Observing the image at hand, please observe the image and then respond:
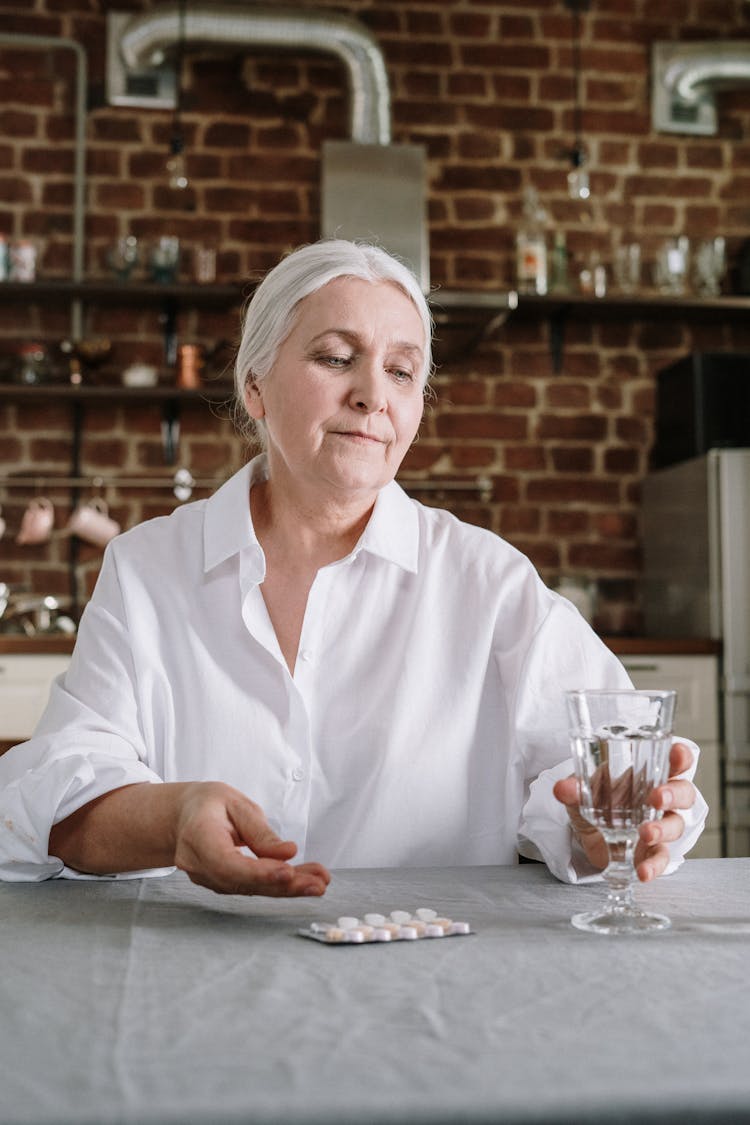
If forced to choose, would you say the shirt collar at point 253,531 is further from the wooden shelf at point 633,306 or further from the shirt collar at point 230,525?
the wooden shelf at point 633,306

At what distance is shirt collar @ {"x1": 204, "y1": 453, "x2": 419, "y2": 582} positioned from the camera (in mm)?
1451

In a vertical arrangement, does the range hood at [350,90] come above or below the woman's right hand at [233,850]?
above

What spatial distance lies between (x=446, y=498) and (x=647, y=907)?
3.23m

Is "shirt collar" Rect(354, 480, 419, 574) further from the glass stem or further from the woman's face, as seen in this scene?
the glass stem

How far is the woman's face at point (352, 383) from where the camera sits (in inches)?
56.8

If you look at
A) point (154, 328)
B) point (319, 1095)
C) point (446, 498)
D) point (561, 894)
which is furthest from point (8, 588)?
point (319, 1095)

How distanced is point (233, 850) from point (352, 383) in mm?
713

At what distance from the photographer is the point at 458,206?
4.17m

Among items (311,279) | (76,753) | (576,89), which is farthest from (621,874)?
(576,89)

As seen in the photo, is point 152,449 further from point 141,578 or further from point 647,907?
point 647,907

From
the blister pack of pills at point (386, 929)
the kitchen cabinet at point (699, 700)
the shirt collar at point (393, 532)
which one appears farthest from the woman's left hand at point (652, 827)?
the kitchen cabinet at point (699, 700)

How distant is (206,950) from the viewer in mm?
772

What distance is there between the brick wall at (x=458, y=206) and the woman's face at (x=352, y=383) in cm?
255

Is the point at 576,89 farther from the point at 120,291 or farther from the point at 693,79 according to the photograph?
the point at 120,291
